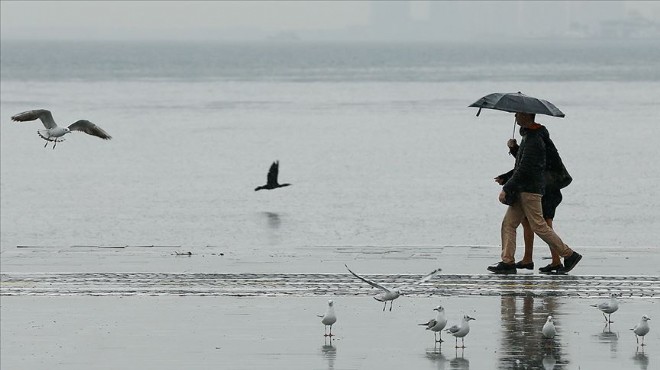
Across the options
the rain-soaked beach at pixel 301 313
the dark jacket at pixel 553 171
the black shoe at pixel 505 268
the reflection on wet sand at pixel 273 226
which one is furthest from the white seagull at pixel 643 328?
the reflection on wet sand at pixel 273 226

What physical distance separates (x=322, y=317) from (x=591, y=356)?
232 centimetres

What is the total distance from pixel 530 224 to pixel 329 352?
418 cm

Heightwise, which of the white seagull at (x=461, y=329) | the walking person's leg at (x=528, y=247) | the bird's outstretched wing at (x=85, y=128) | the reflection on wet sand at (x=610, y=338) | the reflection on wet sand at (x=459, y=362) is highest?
the bird's outstretched wing at (x=85, y=128)

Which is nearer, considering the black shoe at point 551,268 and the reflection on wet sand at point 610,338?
the reflection on wet sand at point 610,338

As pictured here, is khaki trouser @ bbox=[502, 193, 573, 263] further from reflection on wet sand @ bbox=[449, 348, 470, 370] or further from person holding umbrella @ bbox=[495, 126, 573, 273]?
reflection on wet sand @ bbox=[449, 348, 470, 370]

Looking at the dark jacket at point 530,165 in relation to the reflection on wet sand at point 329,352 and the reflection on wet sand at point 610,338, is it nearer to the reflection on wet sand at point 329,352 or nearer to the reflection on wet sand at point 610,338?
the reflection on wet sand at point 610,338

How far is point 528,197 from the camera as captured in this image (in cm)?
1448

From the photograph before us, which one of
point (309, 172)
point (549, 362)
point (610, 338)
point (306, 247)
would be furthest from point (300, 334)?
point (309, 172)

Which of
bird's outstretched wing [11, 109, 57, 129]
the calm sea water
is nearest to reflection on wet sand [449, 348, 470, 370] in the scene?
bird's outstretched wing [11, 109, 57, 129]

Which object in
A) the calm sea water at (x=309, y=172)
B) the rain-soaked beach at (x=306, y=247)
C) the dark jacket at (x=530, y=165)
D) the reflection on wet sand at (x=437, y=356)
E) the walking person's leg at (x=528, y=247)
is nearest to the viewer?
the reflection on wet sand at (x=437, y=356)

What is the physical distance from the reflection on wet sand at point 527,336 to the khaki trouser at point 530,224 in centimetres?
138

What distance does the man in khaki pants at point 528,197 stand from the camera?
1437 centimetres

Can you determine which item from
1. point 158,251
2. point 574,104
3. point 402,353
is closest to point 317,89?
point 574,104

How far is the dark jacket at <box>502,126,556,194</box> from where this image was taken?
14336 millimetres
